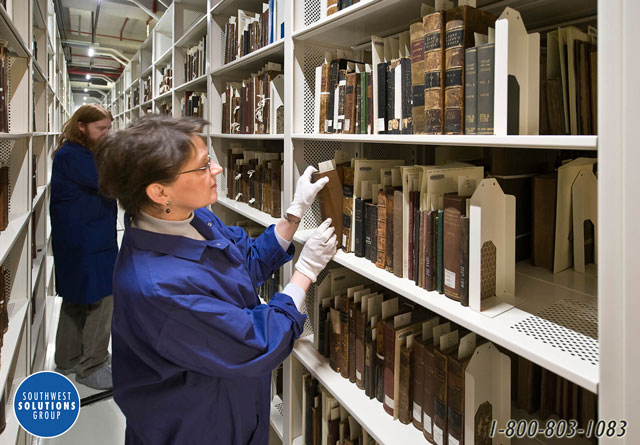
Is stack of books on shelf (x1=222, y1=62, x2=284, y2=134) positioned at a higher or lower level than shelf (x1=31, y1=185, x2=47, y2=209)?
higher

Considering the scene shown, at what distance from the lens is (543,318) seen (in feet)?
3.03

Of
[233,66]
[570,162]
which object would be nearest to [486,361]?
[570,162]

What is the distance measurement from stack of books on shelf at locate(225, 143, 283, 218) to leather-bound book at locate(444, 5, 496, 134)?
108 cm

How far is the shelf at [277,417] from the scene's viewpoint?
189 cm

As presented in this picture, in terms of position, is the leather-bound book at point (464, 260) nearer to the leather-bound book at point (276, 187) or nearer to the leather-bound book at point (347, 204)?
the leather-bound book at point (347, 204)

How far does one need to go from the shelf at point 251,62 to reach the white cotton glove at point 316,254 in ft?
2.66

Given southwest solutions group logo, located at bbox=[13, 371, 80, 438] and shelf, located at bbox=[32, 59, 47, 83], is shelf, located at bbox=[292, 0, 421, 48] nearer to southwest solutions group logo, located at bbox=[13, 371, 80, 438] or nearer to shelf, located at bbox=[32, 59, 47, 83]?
southwest solutions group logo, located at bbox=[13, 371, 80, 438]

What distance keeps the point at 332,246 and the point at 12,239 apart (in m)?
1.22

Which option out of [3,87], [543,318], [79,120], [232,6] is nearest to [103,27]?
[79,120]

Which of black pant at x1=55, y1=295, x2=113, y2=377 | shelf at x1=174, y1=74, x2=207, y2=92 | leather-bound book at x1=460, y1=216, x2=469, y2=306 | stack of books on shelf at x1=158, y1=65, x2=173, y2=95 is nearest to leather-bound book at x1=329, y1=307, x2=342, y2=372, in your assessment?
leather-bound book at x1=460, y1=216, x2=469, y2=306

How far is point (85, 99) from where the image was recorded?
61.1ft

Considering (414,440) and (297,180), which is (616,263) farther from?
(297,180)

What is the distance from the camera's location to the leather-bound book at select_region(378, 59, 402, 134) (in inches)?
46.7

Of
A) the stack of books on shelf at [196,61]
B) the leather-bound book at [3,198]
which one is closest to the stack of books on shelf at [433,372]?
the leather-bound book at [3,198]
